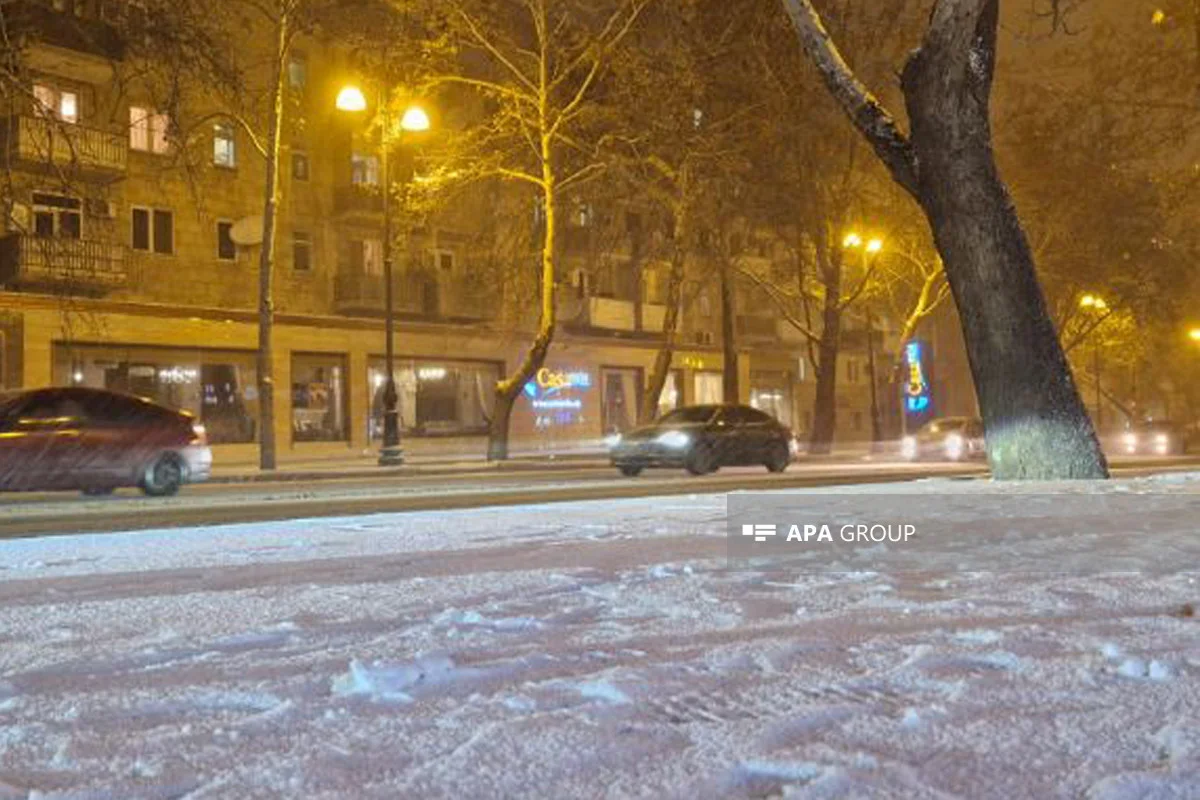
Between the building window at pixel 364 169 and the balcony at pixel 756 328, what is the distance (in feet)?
64.5

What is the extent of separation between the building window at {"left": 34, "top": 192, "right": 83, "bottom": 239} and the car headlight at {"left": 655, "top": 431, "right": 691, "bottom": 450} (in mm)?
15168

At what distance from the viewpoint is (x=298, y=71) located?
35.1 metres

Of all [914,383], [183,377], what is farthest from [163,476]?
[914,383]

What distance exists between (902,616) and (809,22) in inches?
328

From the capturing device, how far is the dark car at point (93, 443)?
16719 millimetres

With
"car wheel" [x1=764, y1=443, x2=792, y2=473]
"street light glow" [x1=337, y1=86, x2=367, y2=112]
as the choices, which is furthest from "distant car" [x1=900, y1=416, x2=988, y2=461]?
"street light glow" [x1=337, y1=86, x2=367, y2=112]

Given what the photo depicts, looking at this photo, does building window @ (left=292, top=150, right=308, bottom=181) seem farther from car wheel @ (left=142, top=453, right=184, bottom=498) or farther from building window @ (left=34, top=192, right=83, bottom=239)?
car wheel @ (left=142, top=453, right=184, bottom=498)

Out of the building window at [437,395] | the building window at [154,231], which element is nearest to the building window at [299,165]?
the building window at [154,231]

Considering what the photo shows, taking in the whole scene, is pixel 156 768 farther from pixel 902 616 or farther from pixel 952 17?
pixel 952 17

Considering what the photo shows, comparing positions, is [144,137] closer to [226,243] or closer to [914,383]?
[226,243]

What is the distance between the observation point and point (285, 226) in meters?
34.2

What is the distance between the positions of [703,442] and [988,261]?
39.3ft

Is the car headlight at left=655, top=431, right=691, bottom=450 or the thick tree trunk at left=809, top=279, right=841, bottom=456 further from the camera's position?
the thick tree trunk at left=809, top=279, right=841, bottom=456

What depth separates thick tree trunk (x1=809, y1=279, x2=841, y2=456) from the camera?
3431cm
